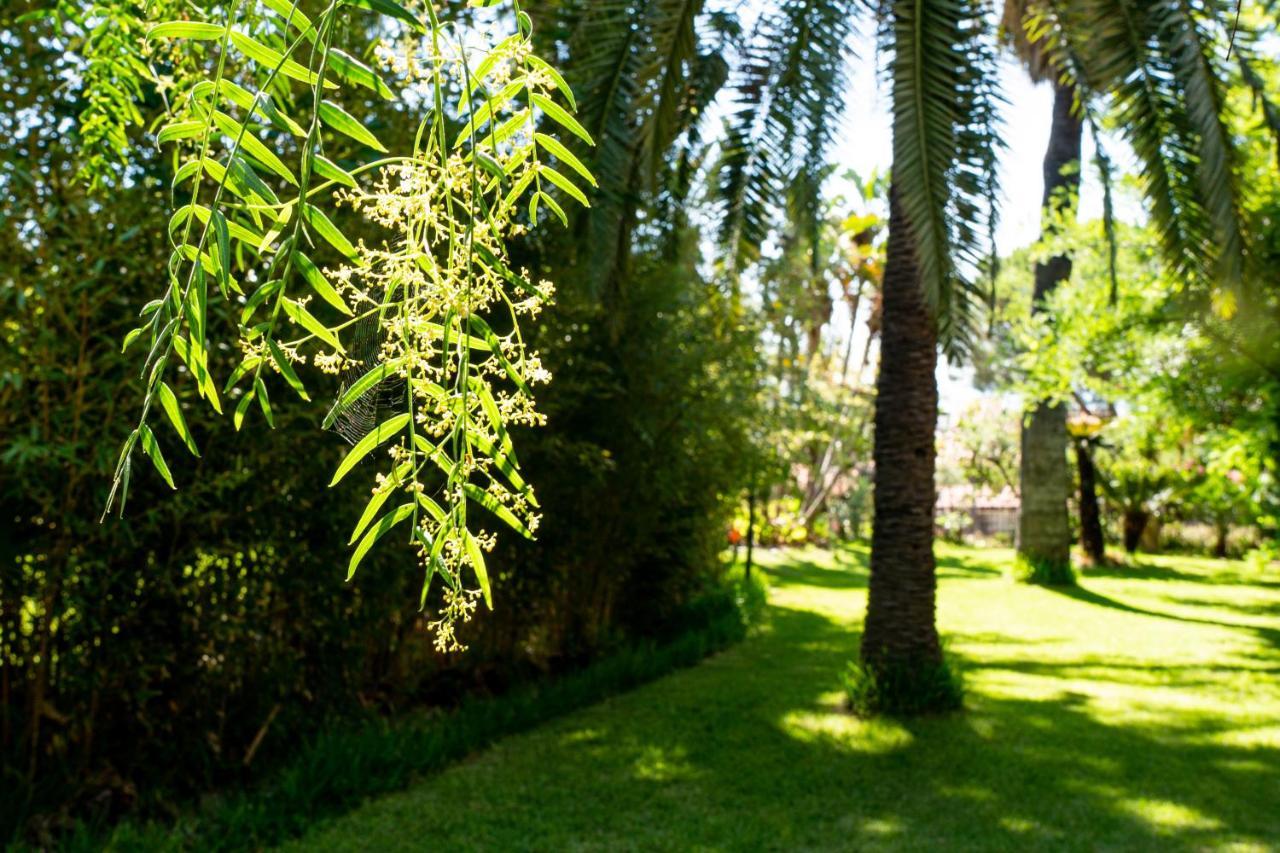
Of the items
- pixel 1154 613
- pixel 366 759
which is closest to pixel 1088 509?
pixel 1154 613

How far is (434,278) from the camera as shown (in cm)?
79

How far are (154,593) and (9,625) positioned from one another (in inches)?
22.8

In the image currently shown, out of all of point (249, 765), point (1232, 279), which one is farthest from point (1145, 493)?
point (249, 765)

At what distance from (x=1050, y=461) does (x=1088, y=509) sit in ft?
13.0

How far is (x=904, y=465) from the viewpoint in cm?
679

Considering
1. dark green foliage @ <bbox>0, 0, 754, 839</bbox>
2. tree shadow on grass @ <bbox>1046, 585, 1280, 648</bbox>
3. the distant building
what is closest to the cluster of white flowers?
dark green foliage @ <bbox>0, 0, 754, 839</bbox>

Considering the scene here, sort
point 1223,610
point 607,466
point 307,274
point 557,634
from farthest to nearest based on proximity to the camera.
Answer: point 1223,610 < point 557,634 < point 607,466 < point 307,274

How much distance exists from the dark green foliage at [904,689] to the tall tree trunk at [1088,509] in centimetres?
1236

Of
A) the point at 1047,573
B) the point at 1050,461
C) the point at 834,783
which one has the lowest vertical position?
the point at 834,783

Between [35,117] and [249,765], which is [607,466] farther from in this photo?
[35,117]

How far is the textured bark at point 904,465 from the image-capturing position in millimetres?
6785

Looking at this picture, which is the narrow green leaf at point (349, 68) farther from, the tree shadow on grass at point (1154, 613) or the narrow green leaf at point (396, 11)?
the tree shadow on grass at point (1154, 613)

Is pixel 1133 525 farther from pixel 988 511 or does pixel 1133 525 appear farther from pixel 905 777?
pixel 905 777

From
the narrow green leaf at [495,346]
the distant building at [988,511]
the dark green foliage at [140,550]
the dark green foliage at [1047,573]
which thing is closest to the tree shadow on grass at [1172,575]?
the dark green foliage at [1047,573]
